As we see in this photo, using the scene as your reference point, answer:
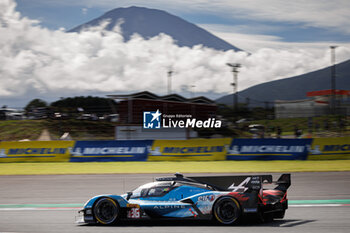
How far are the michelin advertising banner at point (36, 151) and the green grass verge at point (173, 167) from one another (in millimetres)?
766

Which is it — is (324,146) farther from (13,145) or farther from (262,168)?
(13,145)

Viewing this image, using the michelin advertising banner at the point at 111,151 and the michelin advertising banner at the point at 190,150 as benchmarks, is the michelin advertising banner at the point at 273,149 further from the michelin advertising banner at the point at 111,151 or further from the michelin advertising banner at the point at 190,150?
the michelin advertising banner at the point at 111,151

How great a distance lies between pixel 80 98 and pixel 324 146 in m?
43.5

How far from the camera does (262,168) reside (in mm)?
18906

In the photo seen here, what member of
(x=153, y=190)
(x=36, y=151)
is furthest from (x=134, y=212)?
(x=36, y=151)

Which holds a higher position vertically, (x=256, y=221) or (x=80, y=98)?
(x=80, y=98)

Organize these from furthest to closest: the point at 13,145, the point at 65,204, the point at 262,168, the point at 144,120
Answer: the point at 144,120 → the point at 13,145 → the point at 262,168 → the point at 65,204

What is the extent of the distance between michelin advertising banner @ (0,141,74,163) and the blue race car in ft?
48.6

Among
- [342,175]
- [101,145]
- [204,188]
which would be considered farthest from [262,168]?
[204,188]

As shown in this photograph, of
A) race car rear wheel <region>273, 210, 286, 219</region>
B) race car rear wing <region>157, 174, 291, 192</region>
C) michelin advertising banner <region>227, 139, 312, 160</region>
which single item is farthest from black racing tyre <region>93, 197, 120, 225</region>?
michelin advertising banner <region>227, 139, 312, 160</region>

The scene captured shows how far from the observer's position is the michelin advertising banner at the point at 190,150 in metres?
21.8

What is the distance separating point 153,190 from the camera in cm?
794

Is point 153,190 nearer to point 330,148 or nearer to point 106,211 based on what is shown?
point 106,211

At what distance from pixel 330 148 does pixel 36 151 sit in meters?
15.5
